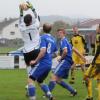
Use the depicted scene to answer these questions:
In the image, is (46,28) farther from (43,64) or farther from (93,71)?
(93,71)

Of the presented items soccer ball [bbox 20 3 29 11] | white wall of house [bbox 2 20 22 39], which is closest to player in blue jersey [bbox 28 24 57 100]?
soccer ball [bbox 20 3 29 11]

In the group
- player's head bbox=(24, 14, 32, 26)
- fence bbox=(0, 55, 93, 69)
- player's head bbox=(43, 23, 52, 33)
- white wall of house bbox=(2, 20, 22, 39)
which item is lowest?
white wall of house bbox=(2, 20, 22, 39)

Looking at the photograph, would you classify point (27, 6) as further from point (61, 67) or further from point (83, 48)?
point (83, 48)

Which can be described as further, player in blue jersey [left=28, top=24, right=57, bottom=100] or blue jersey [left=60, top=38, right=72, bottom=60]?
blue jersey [left=60, top=38, right=72, bottom=60]

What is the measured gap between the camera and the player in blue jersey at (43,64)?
456 inches

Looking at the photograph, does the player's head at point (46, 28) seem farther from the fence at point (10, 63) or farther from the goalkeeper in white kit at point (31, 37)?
the fence at point (10, 63)

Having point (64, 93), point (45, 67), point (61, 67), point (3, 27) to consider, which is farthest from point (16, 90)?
point (3, 27)

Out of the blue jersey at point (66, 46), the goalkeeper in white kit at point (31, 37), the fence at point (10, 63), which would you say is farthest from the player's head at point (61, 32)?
the fence at point (10, 63)

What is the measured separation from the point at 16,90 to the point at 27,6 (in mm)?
4569

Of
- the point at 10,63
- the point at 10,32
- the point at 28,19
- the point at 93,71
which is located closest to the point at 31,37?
the point at 28,19

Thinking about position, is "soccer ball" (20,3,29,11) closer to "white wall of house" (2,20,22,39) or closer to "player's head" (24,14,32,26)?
"player's head" (24,14,32,26)

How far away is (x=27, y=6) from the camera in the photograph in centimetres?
1200

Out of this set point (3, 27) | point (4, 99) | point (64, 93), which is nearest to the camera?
point (4, 99)

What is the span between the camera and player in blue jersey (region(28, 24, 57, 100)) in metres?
11.6
